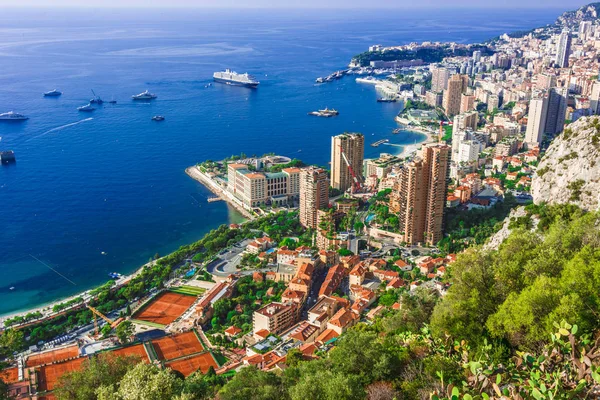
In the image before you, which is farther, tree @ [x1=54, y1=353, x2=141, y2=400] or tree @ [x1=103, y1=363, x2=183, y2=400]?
tree @ [x1=54, y1=353, x2=141, y2=400]

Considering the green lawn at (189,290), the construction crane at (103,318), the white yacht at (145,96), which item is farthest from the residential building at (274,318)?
the white yacht at (145,96)

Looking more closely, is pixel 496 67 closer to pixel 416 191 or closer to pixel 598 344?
pixel 416 191

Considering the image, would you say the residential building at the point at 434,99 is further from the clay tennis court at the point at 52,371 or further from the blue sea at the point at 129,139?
the clay tennis court at the point at 52,371

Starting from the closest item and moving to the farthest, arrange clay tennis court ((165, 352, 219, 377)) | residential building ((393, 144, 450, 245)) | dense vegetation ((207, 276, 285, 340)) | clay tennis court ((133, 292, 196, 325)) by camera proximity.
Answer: clay tennis court ((165, 352, 219, 377))
dense vegetation ((207, 276, 285, 340))
clay tennis court ((133, 292, 196, 325))
residential building ((393, 144, 450, 245))

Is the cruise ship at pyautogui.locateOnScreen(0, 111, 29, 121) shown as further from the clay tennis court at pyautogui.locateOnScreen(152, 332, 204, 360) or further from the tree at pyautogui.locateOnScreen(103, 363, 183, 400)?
the tree at pyautogui.locateOnScreen(103, 363, 183, 400)

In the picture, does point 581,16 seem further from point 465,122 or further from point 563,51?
point 465,122

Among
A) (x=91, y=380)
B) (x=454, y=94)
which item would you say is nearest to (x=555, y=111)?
(x=454, y=94)

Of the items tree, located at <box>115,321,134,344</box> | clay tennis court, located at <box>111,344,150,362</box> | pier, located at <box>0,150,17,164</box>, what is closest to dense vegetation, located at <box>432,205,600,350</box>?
clay tennis court, located at <box>111,344,150,362</box>

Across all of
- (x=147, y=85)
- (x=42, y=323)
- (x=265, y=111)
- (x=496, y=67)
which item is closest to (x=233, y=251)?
(x=42, y=323)
